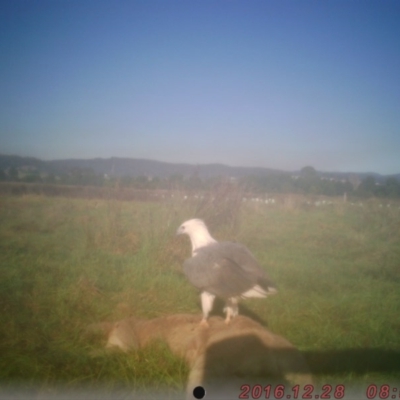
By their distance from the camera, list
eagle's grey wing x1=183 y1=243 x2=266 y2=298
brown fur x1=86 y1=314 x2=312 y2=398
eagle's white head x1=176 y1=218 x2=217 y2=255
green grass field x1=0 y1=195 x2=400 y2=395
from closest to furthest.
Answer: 1. brown fur x1=86 y1=314 x2=312 y2=398
2. green grass field x1=0 y1=195 x2=400 y2=395
3. eagle's grey wing x1=183 y1=243 x2=266 y2=298
4. eagle's white head x1=176 y1=218 x2=217 y2=255

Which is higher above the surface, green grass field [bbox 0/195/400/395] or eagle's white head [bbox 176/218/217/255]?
eagle's white head [bbox 176/218/217/255]

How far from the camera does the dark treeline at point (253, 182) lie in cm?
649

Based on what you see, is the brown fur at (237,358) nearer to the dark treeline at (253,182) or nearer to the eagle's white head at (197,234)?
the eagle's white head at (197,234)

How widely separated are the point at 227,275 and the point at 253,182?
128 inches

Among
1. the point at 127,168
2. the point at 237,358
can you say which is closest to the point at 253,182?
the point at 127,168

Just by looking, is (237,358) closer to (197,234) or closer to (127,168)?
(197,234)

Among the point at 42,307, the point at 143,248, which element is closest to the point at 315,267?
the point at 143,248


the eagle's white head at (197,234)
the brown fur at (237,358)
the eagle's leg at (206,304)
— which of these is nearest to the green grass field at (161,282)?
the brown fur at (237,358)

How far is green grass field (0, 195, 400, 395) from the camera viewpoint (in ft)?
12.8

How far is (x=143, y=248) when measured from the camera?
273 inches

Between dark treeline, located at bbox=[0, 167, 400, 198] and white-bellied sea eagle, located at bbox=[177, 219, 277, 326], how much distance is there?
270 cm

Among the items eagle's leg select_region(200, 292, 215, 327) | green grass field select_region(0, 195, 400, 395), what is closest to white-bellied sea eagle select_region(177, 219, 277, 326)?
eagle's leg select_region(200, 292, 215, 327)

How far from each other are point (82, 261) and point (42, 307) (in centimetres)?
149

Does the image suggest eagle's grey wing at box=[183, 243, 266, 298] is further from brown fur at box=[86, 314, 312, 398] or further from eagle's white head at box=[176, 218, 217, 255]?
brown fur at box=[86, 314, 312, 398]
